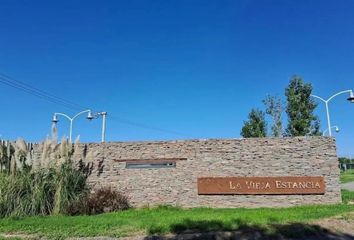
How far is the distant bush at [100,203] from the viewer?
13.3 meters

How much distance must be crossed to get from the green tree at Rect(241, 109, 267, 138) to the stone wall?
16.7m

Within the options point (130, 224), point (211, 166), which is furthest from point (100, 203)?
point (211, 166)

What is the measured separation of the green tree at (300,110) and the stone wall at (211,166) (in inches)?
489

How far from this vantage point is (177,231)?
9188mm

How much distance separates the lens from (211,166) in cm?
1533

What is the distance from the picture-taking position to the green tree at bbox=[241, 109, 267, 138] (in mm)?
31859

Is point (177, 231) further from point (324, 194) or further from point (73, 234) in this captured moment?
point (324, 194)

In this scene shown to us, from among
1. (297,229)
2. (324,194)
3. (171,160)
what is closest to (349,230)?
(297,229)

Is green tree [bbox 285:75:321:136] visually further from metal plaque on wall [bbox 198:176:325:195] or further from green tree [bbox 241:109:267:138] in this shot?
metal plaque on wall [bbox 198:176:325:195]

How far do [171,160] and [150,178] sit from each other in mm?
1082

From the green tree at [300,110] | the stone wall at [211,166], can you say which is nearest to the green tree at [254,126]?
the green tree at [300,110]

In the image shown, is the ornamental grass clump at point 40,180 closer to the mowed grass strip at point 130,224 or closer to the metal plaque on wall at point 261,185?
the mowed grass strip at point 130,224

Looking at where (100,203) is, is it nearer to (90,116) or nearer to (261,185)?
(261,185)

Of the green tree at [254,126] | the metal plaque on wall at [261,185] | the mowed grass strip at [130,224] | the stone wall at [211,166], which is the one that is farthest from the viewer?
the green tree at [254,126]
